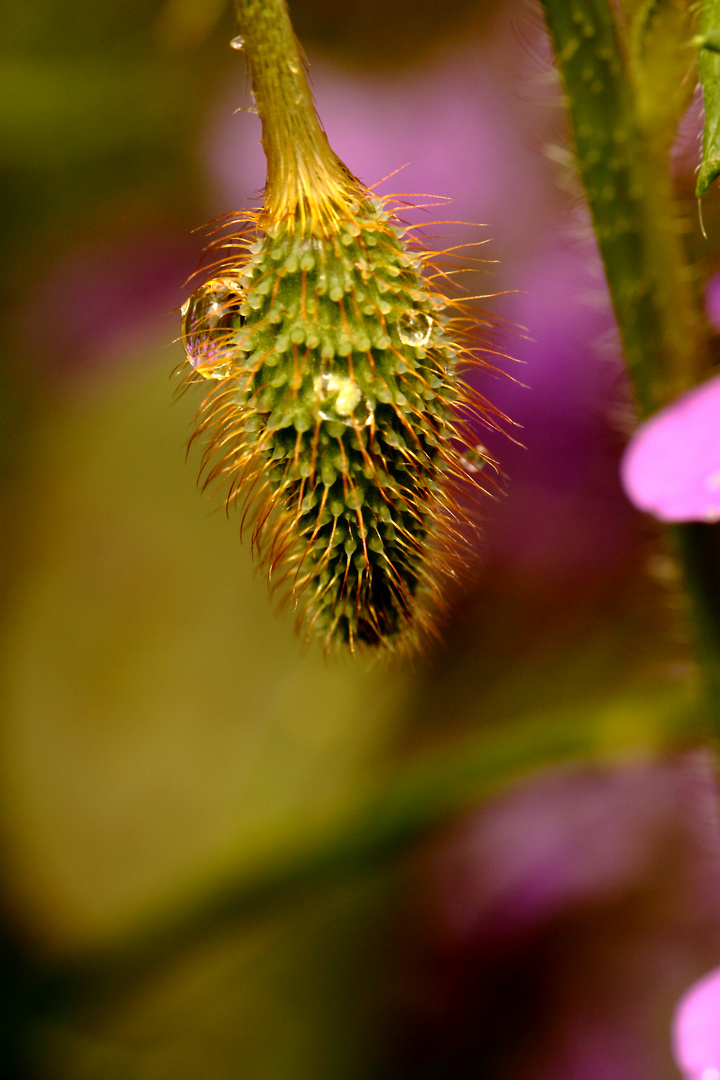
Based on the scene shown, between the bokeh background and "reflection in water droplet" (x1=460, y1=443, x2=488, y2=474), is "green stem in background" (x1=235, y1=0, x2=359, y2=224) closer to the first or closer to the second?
"reflection in water droplet" (x1=460, y1=443, x2=488, y2=474)

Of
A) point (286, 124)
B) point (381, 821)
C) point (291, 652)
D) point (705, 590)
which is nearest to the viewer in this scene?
point (286, 124)

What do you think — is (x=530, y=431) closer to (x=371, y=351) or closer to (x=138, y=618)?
(x=138, y=618)

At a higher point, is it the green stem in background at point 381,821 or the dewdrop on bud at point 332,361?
the dewdrop on bud at point 332,361

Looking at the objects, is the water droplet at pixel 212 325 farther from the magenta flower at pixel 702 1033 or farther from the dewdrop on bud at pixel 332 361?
the magenta flower at pixel 702 1033

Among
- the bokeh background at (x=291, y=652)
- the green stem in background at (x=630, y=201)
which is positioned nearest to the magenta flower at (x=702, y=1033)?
the green stem in background at (x=630, y=201)

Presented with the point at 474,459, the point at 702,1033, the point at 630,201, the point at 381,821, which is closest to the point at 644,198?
the point at 630,201

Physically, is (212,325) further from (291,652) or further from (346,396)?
(291,652)

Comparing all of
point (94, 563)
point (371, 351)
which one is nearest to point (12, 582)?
point (94, 563)

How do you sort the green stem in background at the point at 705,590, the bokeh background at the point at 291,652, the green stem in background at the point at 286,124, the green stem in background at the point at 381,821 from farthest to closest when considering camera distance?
1. the bokeh background at the point at 291,652
2. the green stem in background at the point at 381,821
3. the green stem in background at the point at 705,590
4. the green stem in background at the point at 286,124
